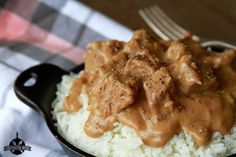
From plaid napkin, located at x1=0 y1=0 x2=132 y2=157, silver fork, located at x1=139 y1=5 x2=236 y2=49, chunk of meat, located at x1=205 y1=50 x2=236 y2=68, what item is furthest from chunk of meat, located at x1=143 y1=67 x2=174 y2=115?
silver fork, located at x1=139 y1=5 x2=236 y2=49

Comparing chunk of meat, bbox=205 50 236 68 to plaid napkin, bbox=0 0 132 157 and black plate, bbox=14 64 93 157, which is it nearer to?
black plate, bbox=14 64 93 157

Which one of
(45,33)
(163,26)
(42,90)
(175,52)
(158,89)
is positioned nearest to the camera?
(158,89)

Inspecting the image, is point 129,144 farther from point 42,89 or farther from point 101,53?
point 42,89

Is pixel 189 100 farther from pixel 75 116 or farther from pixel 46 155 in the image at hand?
pixel 46 155

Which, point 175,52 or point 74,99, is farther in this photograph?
point 74,99

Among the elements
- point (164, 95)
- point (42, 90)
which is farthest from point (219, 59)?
point (42, 90)

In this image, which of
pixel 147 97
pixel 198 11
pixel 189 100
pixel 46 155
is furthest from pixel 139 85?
pixel 198 11
